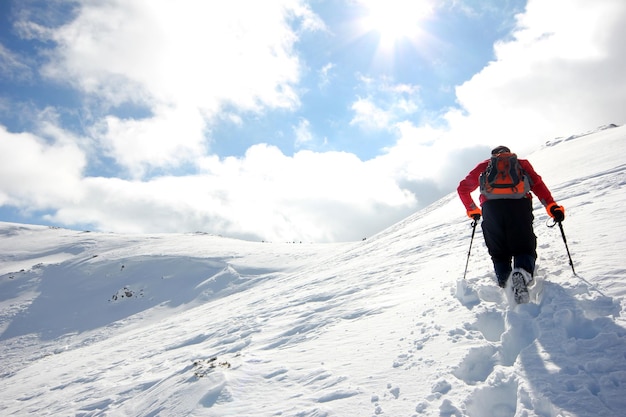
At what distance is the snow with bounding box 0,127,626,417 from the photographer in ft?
Answer: 10.5

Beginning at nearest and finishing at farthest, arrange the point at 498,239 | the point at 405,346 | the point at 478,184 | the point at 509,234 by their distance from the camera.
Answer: the point at 405,346 < the point at 509,234 < the point at 498,239 < the point at 478,184

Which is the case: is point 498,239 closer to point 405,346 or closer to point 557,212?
point 557,212

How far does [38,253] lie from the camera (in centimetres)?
2380

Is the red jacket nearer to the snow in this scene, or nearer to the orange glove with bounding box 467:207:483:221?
the orange glove with bounding box 467:207:483:221

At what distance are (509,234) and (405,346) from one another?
195 centimetres

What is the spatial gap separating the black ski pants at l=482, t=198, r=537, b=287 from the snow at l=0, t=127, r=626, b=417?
0.35 metres

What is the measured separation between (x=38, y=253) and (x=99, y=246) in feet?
11.8

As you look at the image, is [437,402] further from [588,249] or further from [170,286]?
[170,286]

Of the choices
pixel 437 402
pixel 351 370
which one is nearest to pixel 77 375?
pixel 351 370

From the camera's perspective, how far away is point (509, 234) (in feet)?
15.6

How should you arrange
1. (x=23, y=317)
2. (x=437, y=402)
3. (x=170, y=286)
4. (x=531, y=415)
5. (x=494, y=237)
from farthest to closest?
(x=170, y=286) < (x=23, y=317) < (x=494, y=237) < (x=437, y=402) < (x=531, y=415)

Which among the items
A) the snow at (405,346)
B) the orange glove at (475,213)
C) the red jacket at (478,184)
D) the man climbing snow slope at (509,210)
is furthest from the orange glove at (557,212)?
the orange glove at (475,213)

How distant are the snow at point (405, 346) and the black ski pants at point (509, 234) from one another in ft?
1.15

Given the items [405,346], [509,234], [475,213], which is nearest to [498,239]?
[509,234]
